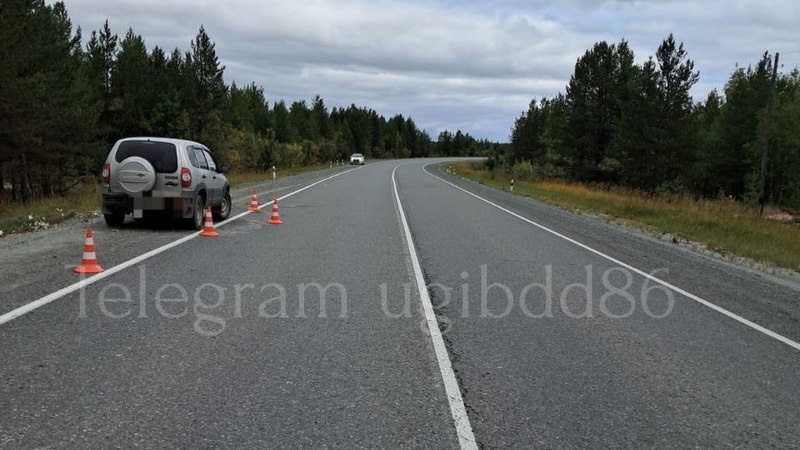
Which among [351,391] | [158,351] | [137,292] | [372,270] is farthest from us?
[372,270]

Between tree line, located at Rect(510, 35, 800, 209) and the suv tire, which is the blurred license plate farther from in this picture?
tree line, located at Rect(510, 35, 800, 209)

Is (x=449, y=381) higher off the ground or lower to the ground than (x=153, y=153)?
lower

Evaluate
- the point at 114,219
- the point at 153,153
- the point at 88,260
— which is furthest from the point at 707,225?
the point at 88,260

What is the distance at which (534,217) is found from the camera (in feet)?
58.8

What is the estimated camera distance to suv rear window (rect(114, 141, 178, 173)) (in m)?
11.7

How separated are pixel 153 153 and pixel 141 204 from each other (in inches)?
42.8

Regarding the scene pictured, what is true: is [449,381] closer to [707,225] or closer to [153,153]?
[153,153]

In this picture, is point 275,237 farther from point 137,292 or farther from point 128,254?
point 137,292

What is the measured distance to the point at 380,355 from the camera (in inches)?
190

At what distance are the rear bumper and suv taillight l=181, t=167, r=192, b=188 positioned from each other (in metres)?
0.22

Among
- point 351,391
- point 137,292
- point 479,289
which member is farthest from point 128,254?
point 351,391

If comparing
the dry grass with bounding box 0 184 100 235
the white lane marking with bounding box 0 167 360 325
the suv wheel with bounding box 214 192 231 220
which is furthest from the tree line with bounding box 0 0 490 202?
the white lane marking with bounding box 0 167 360 325

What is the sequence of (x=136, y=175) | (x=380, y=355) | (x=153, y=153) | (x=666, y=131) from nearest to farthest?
1. (x=380, y=355)
2. (x=136, y=175)
3. (x=153, y=153)
4. (x=666, y=131)

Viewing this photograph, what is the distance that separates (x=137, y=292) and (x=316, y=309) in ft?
7.05
